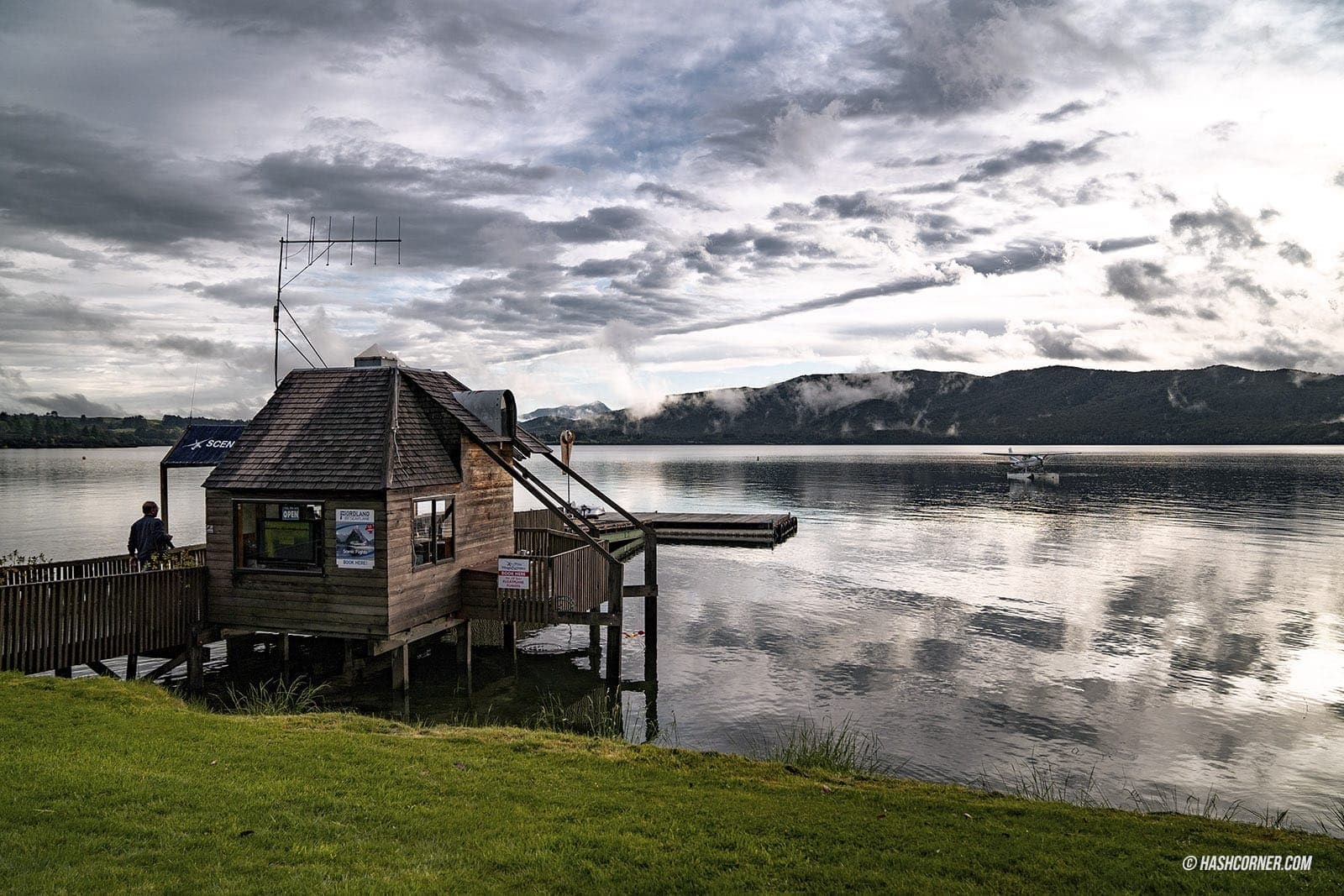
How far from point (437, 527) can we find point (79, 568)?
9.68 m

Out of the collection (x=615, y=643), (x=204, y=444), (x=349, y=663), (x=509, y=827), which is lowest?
(x=349, y=663)

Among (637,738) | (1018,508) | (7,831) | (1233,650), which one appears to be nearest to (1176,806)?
(637,738)

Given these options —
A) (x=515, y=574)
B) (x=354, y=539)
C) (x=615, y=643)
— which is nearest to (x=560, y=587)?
(x=515, y=574)

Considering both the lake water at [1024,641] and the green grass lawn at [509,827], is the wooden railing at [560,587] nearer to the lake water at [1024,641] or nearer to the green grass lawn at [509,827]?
the lake water at [1024,641]

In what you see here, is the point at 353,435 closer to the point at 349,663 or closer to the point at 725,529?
the point at 349,663

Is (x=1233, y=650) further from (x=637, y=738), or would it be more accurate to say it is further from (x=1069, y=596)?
(x=637, y=738)

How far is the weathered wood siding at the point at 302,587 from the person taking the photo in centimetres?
1908

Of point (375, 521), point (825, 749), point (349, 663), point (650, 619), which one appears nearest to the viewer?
point (825, 749)

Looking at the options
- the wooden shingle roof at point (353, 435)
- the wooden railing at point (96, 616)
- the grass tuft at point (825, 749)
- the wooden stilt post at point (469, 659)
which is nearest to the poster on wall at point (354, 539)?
the wooden shingle roof at point (353, 435)

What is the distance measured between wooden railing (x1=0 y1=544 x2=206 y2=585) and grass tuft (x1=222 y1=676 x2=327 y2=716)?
3744 mm

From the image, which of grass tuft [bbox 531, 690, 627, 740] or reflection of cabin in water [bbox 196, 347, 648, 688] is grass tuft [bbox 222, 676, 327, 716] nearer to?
reflection of cabin in water [bbox 196, 347, 648, 688]

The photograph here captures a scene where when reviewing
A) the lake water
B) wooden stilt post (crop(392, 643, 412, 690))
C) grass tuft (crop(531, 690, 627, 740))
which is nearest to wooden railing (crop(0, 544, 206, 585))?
wooden stilt post (crop(392, 643, 412, 690))

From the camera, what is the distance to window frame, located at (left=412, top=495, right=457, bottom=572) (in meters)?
20.1

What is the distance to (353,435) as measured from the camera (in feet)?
67.6
